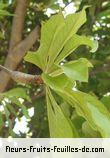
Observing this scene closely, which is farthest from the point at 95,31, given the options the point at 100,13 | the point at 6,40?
the point at 6,40

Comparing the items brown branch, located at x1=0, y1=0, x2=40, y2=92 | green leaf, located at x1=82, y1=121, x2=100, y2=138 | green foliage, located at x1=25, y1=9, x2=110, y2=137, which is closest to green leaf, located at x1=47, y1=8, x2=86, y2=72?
green foliage, located at x1=25, y1=9, x2=110, y2=137

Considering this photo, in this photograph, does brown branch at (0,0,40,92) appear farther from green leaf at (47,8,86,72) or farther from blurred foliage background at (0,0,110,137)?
green leaf at (47,8,86,72)

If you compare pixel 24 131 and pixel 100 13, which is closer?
pixel 100 13

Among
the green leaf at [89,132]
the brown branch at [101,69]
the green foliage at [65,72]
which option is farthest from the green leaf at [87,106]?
the brown branch at [101,69]

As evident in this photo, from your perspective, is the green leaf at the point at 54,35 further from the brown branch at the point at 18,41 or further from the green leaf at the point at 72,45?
the brown branch at the point at 18,41

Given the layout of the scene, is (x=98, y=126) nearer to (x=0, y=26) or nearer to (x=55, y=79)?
Result: (x=55, y=79)

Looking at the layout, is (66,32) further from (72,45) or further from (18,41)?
(18,41)

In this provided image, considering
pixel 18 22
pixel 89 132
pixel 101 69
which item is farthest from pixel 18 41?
pixel 89 132
